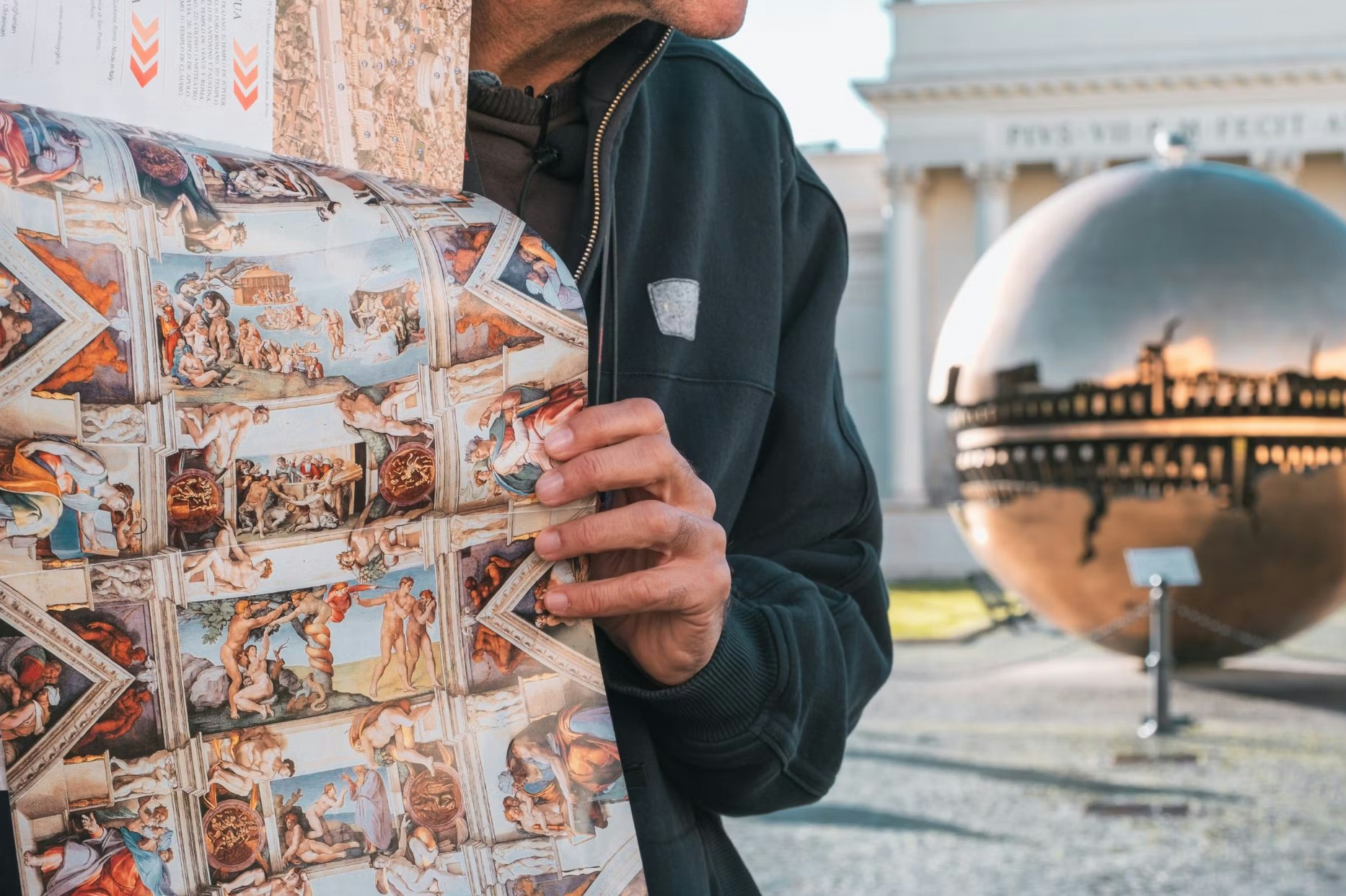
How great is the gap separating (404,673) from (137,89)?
0.36 metres

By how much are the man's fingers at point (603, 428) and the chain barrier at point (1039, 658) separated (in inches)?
245

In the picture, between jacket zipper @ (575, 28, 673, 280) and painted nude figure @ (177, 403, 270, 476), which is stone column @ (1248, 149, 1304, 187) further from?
painted nude figure @ (177, 403, 270, 476)

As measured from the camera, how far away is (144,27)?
0.84 metres

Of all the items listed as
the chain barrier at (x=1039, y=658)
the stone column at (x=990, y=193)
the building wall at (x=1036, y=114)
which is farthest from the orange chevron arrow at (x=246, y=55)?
the stone column at (x=990, y=193)

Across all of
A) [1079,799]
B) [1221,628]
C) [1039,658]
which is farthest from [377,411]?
[1039,658]

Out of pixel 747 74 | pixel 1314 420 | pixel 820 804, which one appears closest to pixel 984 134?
pixel 1314 420

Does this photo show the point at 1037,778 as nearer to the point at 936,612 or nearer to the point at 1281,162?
the point at 936,612

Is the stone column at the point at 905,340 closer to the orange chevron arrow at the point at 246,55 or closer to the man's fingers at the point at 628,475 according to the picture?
the man's fingers at the point at 628,475

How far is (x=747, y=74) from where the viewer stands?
4.93ft

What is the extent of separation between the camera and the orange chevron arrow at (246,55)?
2.87ft

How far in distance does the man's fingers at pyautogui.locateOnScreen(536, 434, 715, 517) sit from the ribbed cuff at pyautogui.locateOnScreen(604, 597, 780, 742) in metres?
0.19

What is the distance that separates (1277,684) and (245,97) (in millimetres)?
7430

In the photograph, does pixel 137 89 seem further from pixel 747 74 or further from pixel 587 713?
pixel 747 74

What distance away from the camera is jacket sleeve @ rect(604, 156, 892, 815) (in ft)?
3.91
